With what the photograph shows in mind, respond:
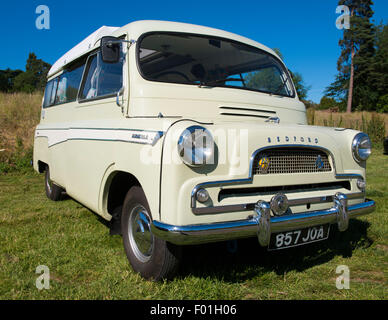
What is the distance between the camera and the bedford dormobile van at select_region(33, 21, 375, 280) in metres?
2.14

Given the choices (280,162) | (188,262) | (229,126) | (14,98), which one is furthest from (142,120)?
(14,98)

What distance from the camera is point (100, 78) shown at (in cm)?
353

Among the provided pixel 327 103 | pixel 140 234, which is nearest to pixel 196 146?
pixel 140 234

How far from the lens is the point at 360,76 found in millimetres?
36375

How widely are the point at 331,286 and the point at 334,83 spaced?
1601 inches

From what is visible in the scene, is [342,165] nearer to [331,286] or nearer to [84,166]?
[331,286]

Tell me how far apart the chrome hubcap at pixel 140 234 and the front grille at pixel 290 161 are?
0.89 meters

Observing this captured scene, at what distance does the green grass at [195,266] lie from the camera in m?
2.46

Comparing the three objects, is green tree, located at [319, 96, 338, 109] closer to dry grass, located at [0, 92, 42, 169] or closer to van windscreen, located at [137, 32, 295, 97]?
dry grass, located at [0, 92, 42, 169]

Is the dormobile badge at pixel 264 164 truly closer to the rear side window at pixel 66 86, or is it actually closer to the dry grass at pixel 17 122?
the rear side window at pixel 66 86

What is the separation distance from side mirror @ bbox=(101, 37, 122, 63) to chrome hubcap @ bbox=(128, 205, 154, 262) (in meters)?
1.35

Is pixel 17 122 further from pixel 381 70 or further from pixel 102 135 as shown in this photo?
pixel 381 70

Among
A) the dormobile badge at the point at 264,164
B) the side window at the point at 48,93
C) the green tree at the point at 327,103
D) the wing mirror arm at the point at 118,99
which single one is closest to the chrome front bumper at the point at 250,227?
the dormobile badge at the point at 264,164

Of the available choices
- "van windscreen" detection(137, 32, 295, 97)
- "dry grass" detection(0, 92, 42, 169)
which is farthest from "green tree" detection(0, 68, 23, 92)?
"van windscreen" detection(137, 32, 295, 97)
